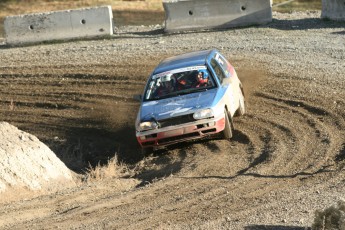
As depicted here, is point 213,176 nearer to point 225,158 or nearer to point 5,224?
point 225,158

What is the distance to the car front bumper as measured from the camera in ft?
50.2

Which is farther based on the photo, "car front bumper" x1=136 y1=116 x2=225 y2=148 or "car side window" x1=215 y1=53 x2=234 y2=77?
"car side window" x1=215 y1=53 x2=234 y2=77

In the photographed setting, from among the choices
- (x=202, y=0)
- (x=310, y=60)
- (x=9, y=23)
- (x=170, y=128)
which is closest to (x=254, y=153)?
(x=170, y=128)

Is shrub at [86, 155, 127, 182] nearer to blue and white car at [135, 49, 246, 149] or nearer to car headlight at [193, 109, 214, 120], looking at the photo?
blue and white car at [135, 49, 246, 149]

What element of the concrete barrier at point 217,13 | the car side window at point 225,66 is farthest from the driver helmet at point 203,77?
the concrete barrier at point 217,13

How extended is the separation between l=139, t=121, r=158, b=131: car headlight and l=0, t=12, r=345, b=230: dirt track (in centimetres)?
65

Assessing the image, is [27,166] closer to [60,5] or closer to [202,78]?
[202,78]

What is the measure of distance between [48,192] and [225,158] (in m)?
Answer: 2.98

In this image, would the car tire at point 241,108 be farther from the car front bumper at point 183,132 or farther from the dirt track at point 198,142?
the car front bumper at point 183,132

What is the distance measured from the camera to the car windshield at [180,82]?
16.2 metres

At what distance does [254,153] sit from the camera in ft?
49.3

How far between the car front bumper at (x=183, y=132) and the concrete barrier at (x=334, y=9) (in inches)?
436

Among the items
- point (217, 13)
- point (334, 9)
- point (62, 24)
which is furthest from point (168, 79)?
point (62, 24)

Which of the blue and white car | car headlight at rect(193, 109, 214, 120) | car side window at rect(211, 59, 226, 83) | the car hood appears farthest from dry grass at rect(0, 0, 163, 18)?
car headlight at rect(193, 109, 214, 120)
